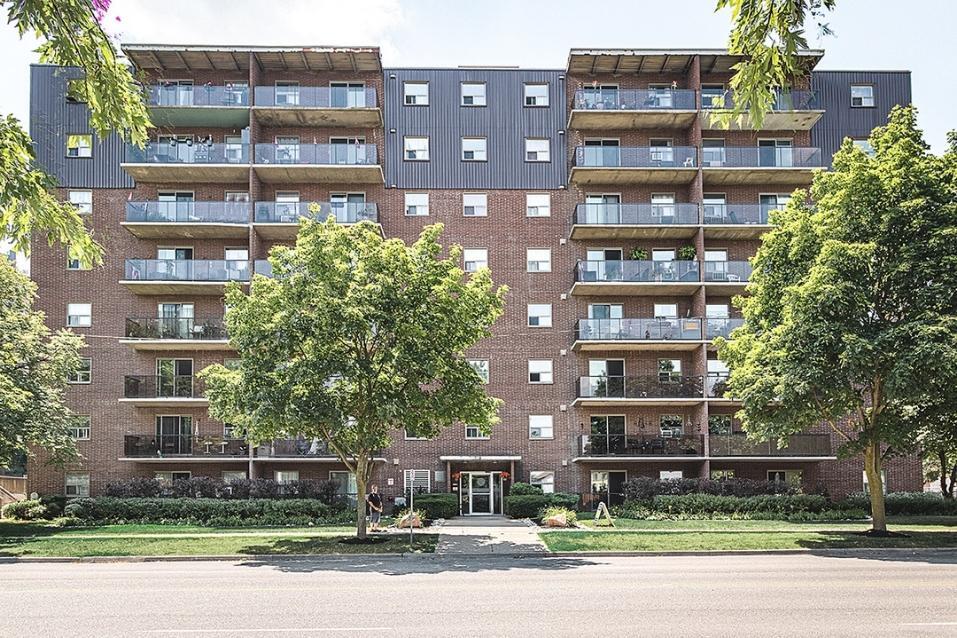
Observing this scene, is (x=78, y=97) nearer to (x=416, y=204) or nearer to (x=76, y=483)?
(x=416, y=204)

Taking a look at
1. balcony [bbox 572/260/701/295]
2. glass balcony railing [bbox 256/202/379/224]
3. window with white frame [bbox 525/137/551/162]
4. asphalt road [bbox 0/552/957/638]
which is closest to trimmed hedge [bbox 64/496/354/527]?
glass balcony railing [bbox 256/202/379/224]

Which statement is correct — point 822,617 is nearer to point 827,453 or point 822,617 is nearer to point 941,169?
point 941,169

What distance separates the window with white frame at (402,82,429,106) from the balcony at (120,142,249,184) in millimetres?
7847

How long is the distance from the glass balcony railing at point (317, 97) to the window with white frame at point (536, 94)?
24.2 ft

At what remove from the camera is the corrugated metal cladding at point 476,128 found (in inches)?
1689

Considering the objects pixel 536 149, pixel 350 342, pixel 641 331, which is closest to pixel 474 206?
pixel 536 149

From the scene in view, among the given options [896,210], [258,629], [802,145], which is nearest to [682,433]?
[802,145]

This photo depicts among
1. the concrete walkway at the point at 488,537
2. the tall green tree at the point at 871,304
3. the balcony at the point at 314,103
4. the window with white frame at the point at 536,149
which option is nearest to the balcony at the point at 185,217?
the balcony at the point at 314,103

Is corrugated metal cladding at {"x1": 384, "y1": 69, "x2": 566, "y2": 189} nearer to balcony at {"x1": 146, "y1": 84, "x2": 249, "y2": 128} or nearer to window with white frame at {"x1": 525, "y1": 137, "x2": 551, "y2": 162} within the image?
window with white frame at {"x1": 525, "y1": 137, "x2": 551, "y2": 162}

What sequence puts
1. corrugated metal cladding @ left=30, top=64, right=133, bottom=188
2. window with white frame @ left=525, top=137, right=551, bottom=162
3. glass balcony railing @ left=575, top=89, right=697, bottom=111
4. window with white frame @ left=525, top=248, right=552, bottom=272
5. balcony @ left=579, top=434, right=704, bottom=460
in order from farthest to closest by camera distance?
window with white frame @ left=525, top=137, right=551, bottom=162 → window with white frame @ left=525, top=248, right=552, bottom=272 → corrugated metal cladding @ left=30, top=64, right=133, bottom=188 → glass balcony railing @ left=575, top=89, right=697, bottom=111 → balcony @ left=579, top=434, right=704, bottom=460

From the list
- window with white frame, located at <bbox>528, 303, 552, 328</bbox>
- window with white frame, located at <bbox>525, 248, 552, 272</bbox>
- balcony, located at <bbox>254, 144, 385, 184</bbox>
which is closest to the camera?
balcony, located at <bbox>254, 144, 385, 184</bbox>

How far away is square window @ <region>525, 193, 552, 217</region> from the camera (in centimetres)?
4281

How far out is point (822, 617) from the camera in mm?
13000

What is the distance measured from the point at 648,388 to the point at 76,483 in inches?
1004
